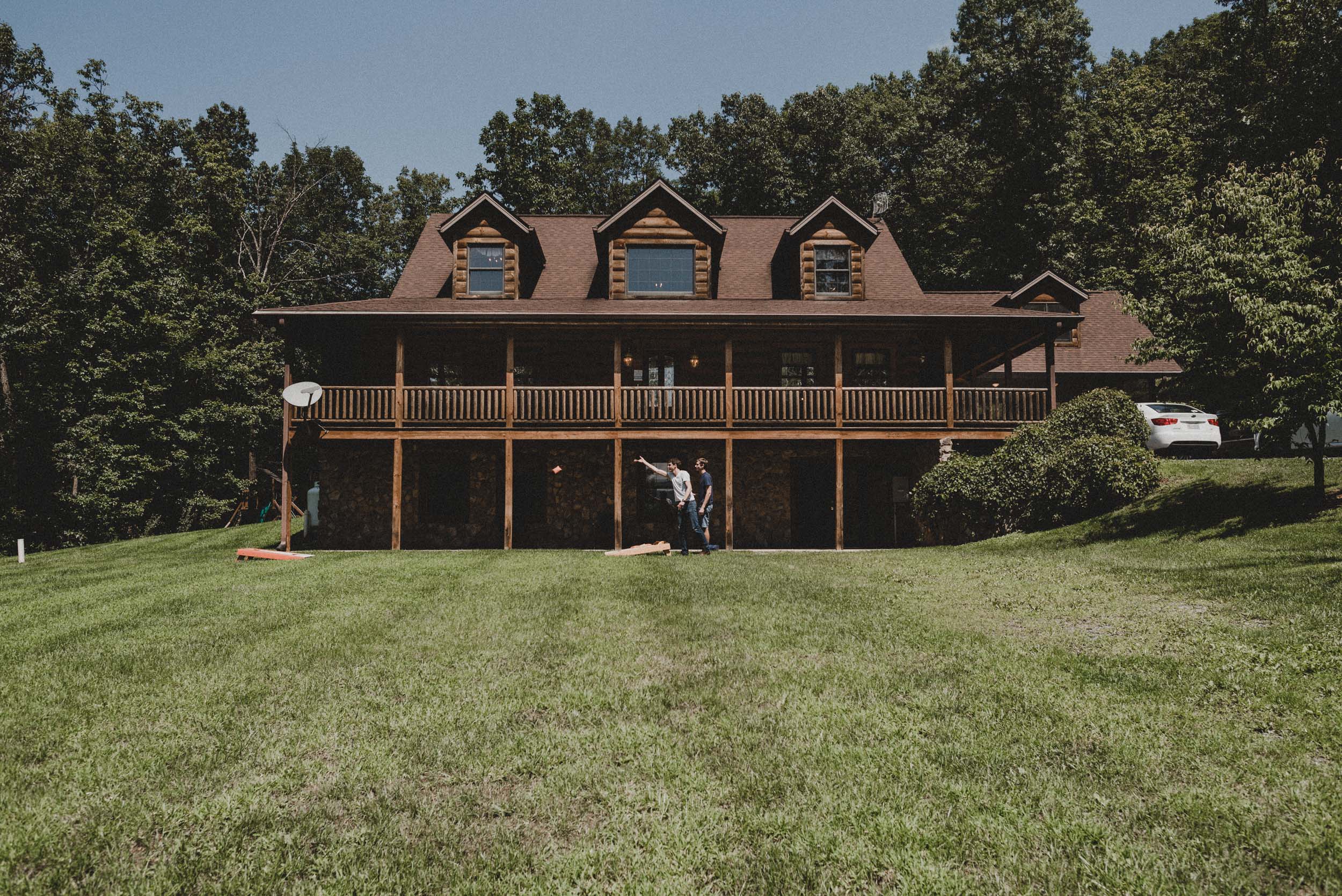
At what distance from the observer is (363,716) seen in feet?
15.8

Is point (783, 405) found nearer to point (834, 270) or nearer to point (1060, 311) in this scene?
point (834, 270)

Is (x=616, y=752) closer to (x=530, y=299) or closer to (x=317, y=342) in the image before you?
(x=530, y=299)

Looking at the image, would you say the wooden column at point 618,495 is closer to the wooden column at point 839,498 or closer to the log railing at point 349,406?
the wooden column at point 839,498

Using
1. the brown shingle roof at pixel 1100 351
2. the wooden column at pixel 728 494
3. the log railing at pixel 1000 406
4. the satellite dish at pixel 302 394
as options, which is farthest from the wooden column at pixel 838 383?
the satellite dish at pixel 302 394

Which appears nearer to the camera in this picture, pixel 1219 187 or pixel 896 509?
pixel 1219 187

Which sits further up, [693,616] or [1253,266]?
[1253,266]

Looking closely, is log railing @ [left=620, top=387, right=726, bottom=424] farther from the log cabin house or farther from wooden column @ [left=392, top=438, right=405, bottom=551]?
wooden column @ [left=392, top=438, right=405, bottom=551]

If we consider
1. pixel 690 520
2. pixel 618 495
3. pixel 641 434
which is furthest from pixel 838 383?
pixel 618 495

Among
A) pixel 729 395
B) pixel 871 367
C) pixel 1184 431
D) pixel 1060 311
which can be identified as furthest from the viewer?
pixel 871 367

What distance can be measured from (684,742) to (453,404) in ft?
49.3

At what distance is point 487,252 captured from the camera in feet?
66.2

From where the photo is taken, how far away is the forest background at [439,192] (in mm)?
25391

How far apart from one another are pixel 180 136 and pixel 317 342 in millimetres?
20977

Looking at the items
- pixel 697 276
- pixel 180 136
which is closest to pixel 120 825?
pixel 697 276
